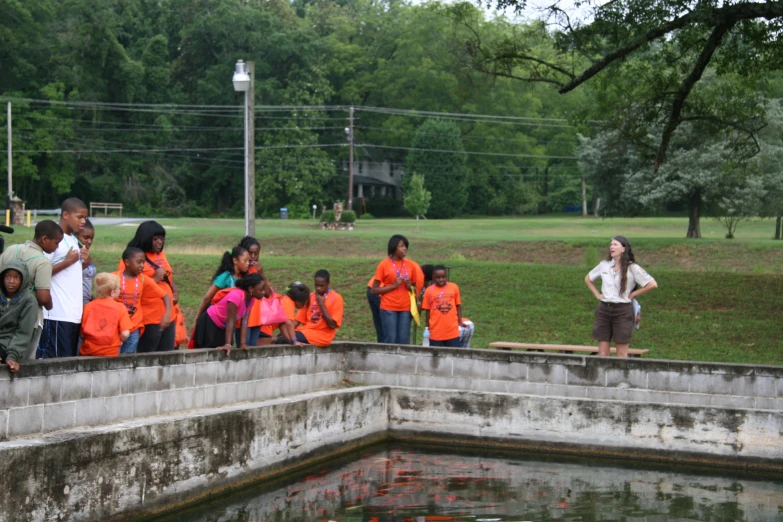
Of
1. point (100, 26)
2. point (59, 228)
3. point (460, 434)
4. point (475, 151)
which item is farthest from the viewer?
point (475, 151)

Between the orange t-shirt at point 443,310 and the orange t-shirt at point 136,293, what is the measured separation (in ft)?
14.2

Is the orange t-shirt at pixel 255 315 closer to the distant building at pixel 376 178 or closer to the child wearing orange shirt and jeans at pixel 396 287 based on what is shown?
the child wearing orange shirt and jeans at pixel 396 287

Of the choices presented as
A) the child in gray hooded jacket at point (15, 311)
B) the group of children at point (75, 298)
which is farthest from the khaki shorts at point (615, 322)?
the child in gray hooded jacket at point (15, 311)

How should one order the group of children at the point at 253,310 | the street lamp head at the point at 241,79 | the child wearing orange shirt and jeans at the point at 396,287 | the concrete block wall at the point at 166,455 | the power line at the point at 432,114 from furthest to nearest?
the power line at the point at 432,114 < the street lamp head at the point at 241,79 < the child wearing orange shirt and jeans at the point at 396,287 < the group of children at the point at 253,310 < the concrete block wall at the point at 166,455

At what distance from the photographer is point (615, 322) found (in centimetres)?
1281

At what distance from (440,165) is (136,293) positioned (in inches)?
2598

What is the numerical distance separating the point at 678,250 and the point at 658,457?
23.6 meters

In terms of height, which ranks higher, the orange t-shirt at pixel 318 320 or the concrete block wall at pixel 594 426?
the orange t-shirt at pixel 318 320

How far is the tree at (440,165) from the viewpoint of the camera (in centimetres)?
7550

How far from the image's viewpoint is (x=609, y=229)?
2183 inches

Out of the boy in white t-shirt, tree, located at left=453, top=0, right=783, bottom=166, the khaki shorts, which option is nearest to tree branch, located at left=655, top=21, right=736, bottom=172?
tree, located at left=453, top=0, right=783, bottom=166

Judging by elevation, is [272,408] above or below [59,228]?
below

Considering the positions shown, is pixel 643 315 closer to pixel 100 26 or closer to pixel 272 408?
pixel 272 408

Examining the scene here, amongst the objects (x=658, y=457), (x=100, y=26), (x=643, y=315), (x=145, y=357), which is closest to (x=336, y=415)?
(x=145, y=357)
